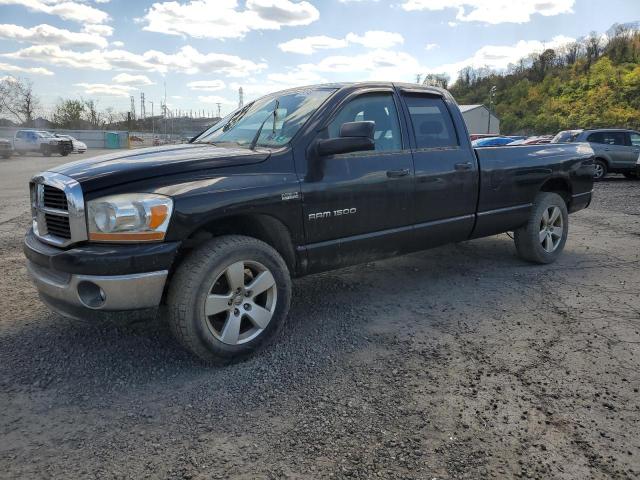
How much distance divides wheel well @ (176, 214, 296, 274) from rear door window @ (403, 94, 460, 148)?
5.24 feet

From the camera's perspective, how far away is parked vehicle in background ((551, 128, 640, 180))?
53.3ft

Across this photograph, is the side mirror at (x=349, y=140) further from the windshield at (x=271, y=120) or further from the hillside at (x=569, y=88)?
the hillside at (x=569, y=88)

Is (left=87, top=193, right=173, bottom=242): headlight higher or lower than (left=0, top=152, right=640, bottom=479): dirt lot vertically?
higher

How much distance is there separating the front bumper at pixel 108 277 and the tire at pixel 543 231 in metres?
4.07

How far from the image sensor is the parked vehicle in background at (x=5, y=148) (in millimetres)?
27734

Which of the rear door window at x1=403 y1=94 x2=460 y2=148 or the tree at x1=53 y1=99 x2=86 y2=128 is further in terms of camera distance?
the tree at x1=53 y1=99 x2=86 y2=128

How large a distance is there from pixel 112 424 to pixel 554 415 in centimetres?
237

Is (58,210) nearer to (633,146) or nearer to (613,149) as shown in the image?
(613,149)

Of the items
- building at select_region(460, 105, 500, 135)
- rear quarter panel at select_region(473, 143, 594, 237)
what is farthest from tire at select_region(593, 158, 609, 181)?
building at select_region(460, 105, 500, 135)

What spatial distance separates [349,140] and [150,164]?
1.36 m

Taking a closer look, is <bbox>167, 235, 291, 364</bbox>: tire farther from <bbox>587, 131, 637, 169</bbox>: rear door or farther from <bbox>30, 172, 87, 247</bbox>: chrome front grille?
<bbox>587, 131, 637, 169</bbox>: rear door

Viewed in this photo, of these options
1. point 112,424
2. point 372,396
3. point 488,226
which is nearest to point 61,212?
point 112,424

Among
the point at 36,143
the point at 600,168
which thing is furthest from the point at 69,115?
the point at 600,168

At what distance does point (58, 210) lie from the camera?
3074 mm
